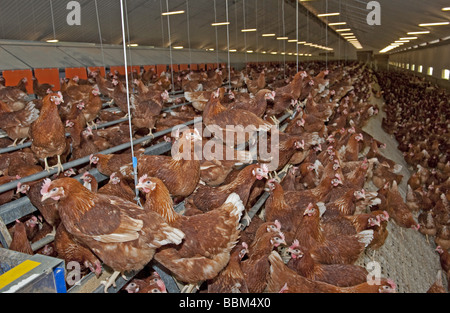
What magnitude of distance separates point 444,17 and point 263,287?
938 cm

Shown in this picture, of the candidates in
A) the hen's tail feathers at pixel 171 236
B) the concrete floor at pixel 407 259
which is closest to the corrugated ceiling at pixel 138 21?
the concrete floor at pixel 407 259

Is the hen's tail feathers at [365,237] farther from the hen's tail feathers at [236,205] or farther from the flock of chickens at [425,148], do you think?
the flock of chickens at [425,148]

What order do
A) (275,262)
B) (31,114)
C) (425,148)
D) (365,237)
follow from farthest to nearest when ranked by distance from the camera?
(425,148) < (31,114) < (365,237) < (275,262)

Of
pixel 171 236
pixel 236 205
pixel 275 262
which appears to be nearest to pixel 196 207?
pixel 236 205

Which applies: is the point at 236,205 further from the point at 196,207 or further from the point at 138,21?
the point at 138,21

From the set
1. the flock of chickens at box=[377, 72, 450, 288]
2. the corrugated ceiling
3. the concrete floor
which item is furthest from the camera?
the corrugated ceiling

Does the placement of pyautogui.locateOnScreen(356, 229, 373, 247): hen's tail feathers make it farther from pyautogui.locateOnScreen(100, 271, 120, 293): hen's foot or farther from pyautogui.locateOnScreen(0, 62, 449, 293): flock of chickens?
pyautogui.locateOnScreen(100, 271, 120, 293): hen's foot

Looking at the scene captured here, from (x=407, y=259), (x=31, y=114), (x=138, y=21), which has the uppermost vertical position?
(x=138, y=21)

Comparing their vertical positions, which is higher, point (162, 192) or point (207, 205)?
point (162, 192)

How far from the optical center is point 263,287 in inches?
94.2

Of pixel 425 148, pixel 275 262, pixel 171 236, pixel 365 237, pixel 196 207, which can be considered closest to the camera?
pixel 171 236

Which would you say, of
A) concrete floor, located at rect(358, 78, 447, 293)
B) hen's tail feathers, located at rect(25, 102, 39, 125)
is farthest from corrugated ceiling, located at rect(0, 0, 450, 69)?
concrete floor, located at rect(358, 78, 447, 293)
